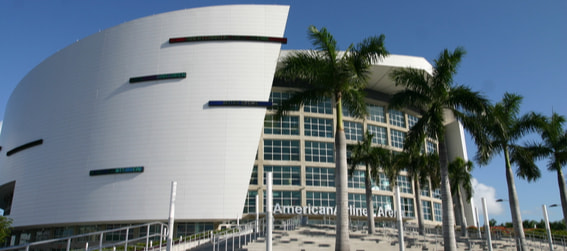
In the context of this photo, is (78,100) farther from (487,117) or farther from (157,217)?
(487,117)

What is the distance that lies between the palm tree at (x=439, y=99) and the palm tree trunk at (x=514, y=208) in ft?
23.4

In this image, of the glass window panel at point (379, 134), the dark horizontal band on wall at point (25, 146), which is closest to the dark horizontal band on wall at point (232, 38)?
the glass window panel at point (379, 134)

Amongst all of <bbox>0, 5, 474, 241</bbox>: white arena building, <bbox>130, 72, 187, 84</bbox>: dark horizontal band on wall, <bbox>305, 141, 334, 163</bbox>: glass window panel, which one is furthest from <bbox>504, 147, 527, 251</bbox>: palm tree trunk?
<bbox>130, 72, 187, 84</bbox>: dark horizontal band on wall

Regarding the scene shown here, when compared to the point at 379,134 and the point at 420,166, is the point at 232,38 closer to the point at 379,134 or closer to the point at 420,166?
the point at 379,134

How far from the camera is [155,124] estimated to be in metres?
44.2

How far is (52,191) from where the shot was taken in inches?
1837

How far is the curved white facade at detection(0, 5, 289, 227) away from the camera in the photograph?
140ft

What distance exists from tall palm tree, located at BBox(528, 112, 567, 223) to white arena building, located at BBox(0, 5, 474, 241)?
19.7 meters

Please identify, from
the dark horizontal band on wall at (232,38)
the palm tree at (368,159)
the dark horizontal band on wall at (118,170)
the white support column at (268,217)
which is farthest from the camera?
the dark horizontal band on wall at (232,38)

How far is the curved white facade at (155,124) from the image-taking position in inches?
1677

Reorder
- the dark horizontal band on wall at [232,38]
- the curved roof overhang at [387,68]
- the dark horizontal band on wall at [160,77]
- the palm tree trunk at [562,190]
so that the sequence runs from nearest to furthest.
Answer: the palm tree trunk at [562,190] → the dark horizontal band on wall at [160,77] → the dark horizontal band on wall at [232,38] → the curved roof overhang at [387,68]

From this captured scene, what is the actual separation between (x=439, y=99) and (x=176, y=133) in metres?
30.0

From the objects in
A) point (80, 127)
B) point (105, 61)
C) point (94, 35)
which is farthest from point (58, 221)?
point (94, 35)

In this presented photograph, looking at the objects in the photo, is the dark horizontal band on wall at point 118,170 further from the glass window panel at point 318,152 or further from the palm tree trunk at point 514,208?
the palm tree trunk at point 514,208
